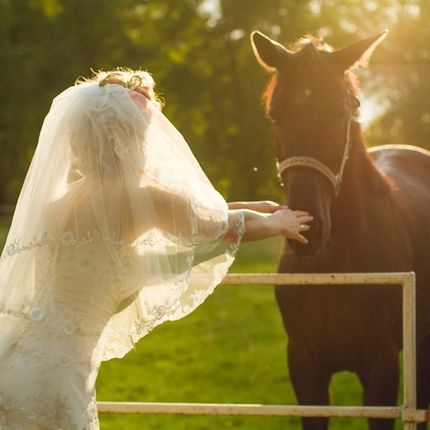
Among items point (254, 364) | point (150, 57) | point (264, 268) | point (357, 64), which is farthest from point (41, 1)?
point (357, 64)

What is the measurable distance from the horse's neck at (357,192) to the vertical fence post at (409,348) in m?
0.64

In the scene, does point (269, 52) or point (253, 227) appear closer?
point (253, 227)

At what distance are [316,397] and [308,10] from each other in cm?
2751

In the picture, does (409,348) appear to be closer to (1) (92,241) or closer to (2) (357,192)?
(2) (357,192)

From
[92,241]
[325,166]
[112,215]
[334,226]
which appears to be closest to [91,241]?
[92,241]

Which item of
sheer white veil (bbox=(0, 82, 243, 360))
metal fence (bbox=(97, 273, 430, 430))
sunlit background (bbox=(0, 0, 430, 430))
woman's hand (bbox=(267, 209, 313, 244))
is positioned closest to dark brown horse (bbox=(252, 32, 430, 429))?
metal fence (bbox=(97, 273, 430, 430))

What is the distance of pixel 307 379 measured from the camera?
453 centimetres

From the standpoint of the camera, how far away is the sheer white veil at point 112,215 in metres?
2.95

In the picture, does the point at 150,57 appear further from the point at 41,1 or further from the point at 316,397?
the point at 316,397

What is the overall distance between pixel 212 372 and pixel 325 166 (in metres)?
5.21

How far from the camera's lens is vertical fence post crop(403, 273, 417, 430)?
12.5ft

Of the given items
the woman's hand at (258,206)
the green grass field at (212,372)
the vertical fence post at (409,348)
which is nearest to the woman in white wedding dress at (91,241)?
the woman's hand at (258,206)

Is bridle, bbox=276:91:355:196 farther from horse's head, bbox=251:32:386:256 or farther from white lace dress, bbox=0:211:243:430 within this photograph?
white lace dress, bbox=0:211:243:430

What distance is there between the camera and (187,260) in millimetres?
3082
